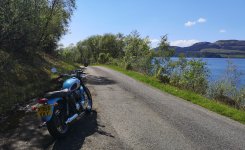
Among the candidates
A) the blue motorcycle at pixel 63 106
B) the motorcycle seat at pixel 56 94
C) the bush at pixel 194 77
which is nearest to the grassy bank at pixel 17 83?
the blue motorcycle at pixel 63 106

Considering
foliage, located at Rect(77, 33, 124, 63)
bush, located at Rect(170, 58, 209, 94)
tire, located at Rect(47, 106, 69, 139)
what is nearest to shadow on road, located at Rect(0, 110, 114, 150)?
tire, located at Rect(47, 106, 69, 139)

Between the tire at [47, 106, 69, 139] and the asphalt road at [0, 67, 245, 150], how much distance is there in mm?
155

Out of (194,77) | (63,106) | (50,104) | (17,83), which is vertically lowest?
(194,77)

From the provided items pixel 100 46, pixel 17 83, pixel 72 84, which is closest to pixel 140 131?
pixel 72 84

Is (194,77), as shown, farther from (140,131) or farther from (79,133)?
(79,133)

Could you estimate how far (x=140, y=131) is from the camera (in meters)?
8.20

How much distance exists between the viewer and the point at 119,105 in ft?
39.1

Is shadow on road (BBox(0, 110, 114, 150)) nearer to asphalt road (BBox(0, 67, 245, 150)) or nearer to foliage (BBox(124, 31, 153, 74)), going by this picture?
asphalt road (BBox(0, 67, 245, 150))

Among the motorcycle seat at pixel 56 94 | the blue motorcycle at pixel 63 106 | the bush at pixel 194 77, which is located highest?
the motorcycle seat at pixel 56 94

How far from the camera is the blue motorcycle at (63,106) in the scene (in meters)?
6.99

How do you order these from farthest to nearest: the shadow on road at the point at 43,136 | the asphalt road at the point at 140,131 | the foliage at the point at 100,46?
the foliage at the point at 100,46
the asphalt road at the point at 140,131
the shadow on road at the point at 43,136

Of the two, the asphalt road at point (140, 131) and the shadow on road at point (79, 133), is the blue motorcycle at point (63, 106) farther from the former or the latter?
the asphalt road at point (140, 131)

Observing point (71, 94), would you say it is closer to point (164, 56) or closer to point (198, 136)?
point (198, 136)

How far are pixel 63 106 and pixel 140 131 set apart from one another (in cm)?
206
